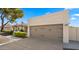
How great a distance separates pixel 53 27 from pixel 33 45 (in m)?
2.32

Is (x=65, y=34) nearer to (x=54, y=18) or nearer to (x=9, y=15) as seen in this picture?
(x=54, y=18)

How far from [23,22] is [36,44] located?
1.97 metres

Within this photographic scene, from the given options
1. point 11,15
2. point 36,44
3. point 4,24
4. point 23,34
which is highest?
point 11,15

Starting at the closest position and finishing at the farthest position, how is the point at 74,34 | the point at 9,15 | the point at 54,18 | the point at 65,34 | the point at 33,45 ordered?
the point at 9,15, the point at 33,45, the point at 65,34, the point at 54,18, the point at 74,34

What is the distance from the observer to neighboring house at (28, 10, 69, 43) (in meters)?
10.9

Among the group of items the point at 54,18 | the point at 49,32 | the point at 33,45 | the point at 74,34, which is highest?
the point at 54,18

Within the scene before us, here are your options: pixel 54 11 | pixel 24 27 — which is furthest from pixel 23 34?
pixel 54 11

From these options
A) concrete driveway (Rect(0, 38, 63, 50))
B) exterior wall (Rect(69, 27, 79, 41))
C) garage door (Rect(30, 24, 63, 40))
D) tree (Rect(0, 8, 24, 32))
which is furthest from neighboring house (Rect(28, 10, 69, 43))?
tree (Rect(0, 8, 24, 32))

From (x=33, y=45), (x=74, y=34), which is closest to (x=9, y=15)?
(x=33, y=45)

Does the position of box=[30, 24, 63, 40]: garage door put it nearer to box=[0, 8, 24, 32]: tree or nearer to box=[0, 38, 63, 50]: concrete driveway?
box=[0, 38, 63, 50]: concrete driveway

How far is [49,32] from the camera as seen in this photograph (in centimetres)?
1103

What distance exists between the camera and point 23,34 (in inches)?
398
